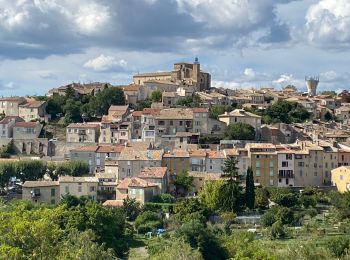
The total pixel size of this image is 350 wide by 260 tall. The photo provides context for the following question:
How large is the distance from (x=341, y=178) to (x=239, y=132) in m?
9.57

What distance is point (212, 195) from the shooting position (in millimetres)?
45688

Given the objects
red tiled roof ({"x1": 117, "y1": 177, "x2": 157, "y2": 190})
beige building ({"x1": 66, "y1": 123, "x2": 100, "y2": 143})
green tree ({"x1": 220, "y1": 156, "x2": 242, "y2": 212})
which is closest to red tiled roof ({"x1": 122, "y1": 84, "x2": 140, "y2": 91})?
beige building ({"x1": 66, "y1": 123, "x2": 100, "y2": 143})

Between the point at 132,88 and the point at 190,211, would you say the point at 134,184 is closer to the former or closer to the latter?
the point at 190,211

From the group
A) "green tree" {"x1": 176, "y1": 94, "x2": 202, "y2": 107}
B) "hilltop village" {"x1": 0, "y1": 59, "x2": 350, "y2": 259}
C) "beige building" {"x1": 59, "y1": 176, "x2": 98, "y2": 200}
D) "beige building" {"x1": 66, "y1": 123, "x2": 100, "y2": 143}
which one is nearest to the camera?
"hilltop village" {"x1": 0, "y1": 59, "x2": 350, "y2": 259}

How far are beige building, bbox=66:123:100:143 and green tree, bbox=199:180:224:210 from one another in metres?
16.3

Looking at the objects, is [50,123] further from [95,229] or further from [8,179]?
[95,229]

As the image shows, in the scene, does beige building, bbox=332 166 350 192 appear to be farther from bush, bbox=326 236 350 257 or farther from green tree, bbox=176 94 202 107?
green tree, bbox=176 94 202 107

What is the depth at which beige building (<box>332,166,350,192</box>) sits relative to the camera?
50.4 meters

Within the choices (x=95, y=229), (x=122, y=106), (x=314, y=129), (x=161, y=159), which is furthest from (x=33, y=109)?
(x=95, y=229)

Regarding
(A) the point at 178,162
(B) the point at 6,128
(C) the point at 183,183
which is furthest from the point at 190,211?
(B) the point at 6,128

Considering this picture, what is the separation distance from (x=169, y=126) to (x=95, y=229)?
23762mm

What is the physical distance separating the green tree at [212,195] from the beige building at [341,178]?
960cm

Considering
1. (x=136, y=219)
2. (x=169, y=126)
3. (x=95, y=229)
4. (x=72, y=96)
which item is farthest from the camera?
(x=72, y=96)

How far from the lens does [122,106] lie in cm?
6462
